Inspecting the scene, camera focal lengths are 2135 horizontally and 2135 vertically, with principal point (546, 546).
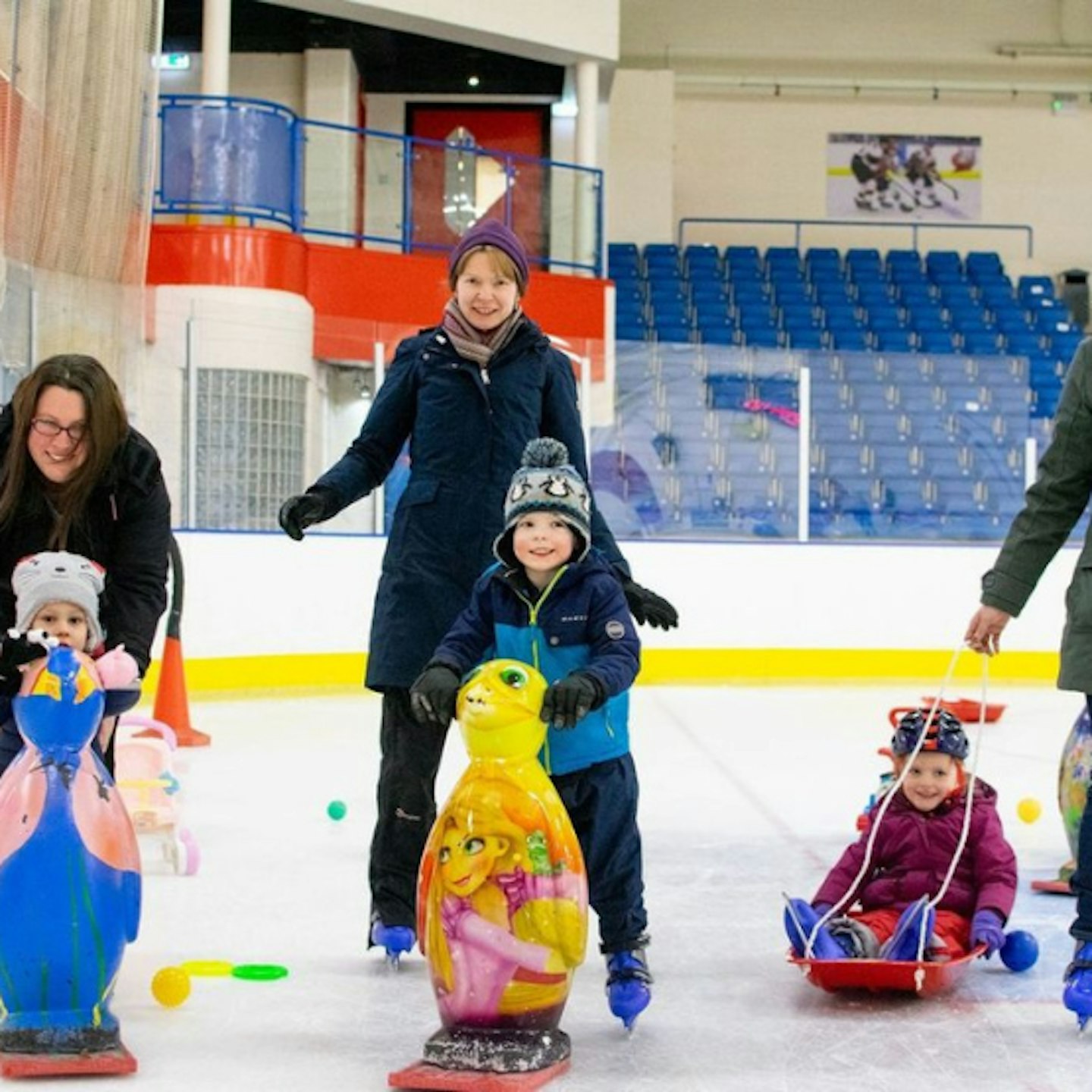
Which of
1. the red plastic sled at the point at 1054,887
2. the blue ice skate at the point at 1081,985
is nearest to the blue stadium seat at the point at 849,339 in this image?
the red plastic sled at the point at 1054,887

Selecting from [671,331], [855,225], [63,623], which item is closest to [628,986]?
[63,623]

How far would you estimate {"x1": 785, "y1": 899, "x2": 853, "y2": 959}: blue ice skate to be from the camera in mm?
3656

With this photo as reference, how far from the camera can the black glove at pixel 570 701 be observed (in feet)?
9.77

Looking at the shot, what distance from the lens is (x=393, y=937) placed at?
3869 millimetres

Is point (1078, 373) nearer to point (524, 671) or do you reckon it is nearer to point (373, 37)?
point (524, 671)

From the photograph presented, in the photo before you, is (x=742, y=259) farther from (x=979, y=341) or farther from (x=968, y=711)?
(x=968, y=711)

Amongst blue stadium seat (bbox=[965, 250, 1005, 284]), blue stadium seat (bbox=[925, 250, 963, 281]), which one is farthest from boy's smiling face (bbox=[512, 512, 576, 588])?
blue stadium seat (bbox=[965, 250, 1005, 284])

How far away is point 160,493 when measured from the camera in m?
3.48

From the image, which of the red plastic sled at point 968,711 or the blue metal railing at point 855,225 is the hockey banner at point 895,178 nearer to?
the blue metal railing at point 855,225

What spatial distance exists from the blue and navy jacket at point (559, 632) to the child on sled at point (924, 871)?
596 mm

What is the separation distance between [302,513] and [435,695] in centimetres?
67

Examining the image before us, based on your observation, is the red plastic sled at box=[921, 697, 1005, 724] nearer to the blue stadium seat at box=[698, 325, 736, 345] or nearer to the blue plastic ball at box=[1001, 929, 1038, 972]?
the blue plastic ball at box=[1001, 929, 1038, 972]

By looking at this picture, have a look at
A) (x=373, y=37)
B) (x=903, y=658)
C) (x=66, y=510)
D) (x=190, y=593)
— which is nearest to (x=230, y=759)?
(x=190, y=593)

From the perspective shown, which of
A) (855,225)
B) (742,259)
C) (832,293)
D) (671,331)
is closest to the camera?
(671,331)
